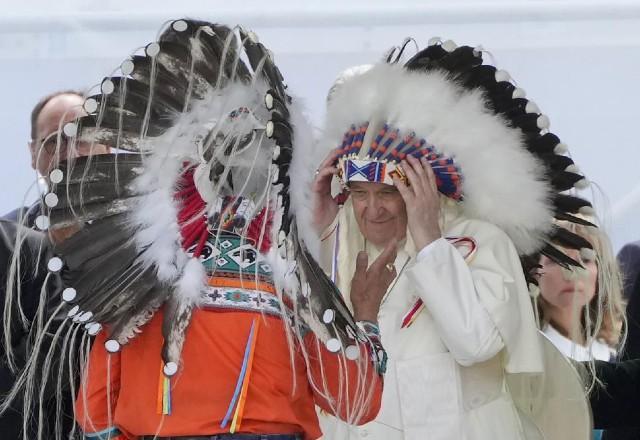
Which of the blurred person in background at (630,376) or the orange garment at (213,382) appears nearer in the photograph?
the orange garment at (213,382)

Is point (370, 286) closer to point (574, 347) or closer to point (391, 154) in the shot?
point (391, 154)

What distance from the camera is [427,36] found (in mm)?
3725

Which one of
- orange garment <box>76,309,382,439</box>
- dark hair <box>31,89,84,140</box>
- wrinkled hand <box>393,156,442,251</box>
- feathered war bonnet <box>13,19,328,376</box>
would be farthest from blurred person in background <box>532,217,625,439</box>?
dark hair <box>31,89,84,140</box>

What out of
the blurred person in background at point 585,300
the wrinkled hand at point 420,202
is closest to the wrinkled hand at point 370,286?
the wrinkled hand at point 420,202

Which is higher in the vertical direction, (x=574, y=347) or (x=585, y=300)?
(x=585, y=300)

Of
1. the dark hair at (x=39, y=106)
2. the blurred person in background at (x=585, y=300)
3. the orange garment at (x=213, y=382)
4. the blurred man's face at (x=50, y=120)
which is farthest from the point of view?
the dark hair at (x=39, y=106)

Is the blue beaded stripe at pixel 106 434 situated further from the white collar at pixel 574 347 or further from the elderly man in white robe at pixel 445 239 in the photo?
the white collar at pixel 574 347

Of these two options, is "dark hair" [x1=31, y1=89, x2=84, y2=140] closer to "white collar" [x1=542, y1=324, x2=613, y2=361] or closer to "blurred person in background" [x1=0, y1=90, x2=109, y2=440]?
"blurred person in background" [x1=0, y1=90, x2=109, y2=440]

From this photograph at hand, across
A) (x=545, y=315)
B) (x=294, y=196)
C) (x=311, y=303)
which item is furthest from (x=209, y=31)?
(x=545, y=315)

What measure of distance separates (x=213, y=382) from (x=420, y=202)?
878 mm

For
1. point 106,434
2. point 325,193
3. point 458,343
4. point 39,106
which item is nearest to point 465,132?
point 325,193

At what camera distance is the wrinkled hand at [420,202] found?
2668 millimetres

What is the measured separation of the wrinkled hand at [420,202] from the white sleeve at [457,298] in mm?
37

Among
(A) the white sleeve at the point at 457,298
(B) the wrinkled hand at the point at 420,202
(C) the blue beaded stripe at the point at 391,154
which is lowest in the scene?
(A) the white sleeve at the point at 457,298
